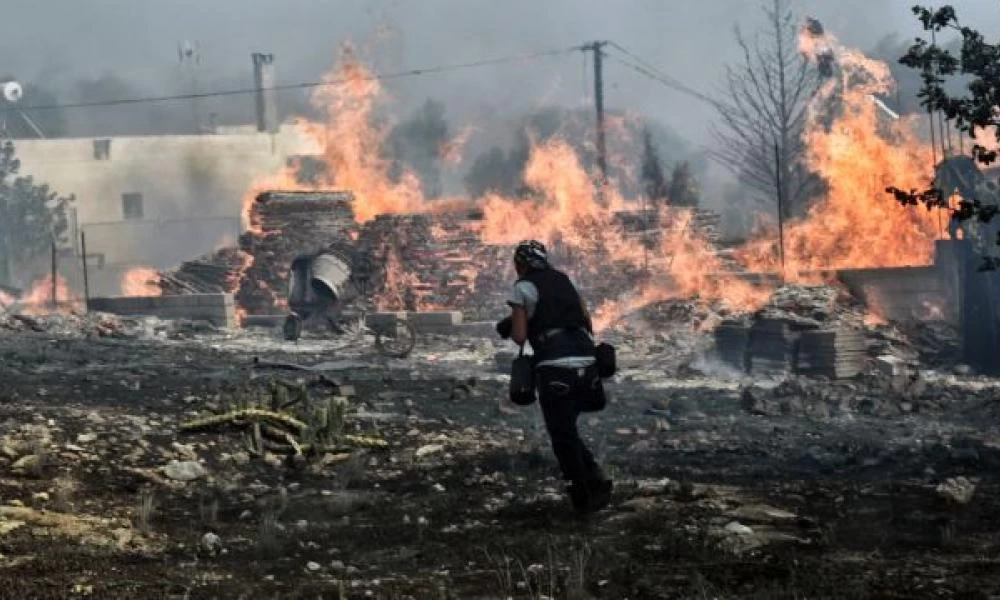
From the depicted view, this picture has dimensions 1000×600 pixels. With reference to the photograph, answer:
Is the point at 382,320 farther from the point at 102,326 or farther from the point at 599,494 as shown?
the point at 599,494

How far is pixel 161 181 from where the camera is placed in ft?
167

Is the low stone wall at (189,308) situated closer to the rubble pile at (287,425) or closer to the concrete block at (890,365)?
the concrete block at (890,365)

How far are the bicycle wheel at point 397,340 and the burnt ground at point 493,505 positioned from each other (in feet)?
20.1

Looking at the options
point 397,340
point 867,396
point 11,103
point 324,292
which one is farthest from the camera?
point 11,103

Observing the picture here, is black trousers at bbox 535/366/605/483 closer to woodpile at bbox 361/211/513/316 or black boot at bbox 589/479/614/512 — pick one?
black boot at bbox 589/479/614/512

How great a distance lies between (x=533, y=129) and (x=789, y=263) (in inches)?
1250

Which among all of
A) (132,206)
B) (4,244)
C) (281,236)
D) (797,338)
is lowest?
(797,338)

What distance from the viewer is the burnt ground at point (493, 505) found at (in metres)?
5.60

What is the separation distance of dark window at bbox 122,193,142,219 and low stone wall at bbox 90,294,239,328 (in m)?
26.5

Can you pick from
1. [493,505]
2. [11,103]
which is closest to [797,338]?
[493,505]

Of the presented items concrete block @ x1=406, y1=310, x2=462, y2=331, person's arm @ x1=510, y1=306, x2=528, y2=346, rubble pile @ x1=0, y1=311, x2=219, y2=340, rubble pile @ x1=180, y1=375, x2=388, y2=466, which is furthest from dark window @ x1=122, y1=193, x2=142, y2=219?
person's arm @ x1=510, y1=306, x2=528, y2=346

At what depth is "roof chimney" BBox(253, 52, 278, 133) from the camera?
50969 millimetres

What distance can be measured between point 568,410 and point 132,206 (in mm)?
47192

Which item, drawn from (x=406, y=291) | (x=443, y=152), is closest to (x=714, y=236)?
(x=406, y=291)
